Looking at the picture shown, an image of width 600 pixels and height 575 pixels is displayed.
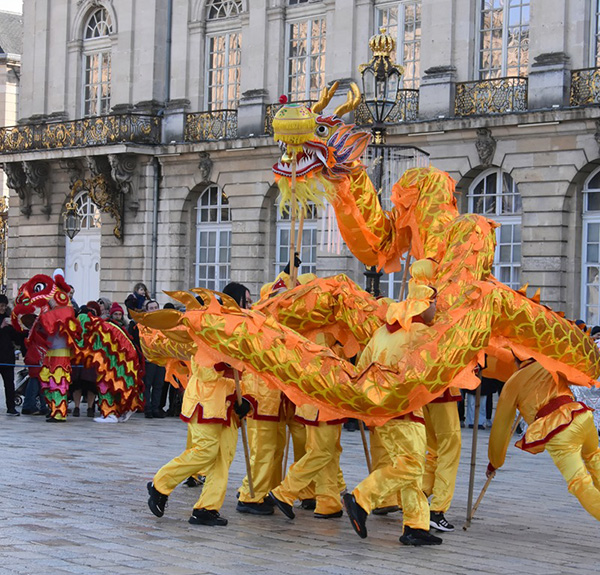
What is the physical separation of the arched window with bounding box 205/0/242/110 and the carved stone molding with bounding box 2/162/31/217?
5813 millimetres

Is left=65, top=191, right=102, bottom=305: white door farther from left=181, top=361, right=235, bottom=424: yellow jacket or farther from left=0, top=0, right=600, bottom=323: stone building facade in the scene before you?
left=181, top=361, right=235, bottom=424: yellow jacket

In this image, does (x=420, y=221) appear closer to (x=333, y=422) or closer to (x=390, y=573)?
(x=333, y=422)

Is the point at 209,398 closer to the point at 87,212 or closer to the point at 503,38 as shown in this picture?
the point at 503,38

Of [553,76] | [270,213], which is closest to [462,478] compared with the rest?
[553,76]

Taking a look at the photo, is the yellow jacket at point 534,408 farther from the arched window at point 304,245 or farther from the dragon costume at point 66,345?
the arched window at point 304,245

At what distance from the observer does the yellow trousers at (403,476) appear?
751cm

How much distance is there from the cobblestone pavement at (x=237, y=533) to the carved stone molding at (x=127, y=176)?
16792 mm

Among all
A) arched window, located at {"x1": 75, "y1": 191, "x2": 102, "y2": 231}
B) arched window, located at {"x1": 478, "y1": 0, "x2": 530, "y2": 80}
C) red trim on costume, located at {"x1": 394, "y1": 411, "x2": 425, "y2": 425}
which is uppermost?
arched window, located at {"x1": 478, "y1": 0, "x2": 530, "y2": 80}

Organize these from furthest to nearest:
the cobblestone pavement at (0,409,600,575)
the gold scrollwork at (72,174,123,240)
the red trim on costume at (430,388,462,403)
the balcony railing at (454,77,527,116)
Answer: the gold scrollwork at (72,174,123,240)
the balcony railing at (454,77,527,116)
the red trim on costume at (430,388,462,403)
the cobblestone pavement at (0,409,600,575)

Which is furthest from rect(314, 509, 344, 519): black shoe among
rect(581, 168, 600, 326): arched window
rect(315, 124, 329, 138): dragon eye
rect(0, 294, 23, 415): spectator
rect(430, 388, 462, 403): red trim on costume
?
rect(581, 168, 600, 326): arched window

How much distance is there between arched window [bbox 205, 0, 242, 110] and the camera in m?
26.9

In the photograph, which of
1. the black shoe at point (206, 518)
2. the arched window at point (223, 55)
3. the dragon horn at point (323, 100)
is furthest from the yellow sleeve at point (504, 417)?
the arched window at point (223, 55)

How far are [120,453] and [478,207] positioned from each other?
39.0 feet

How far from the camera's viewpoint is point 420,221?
8844 mm
